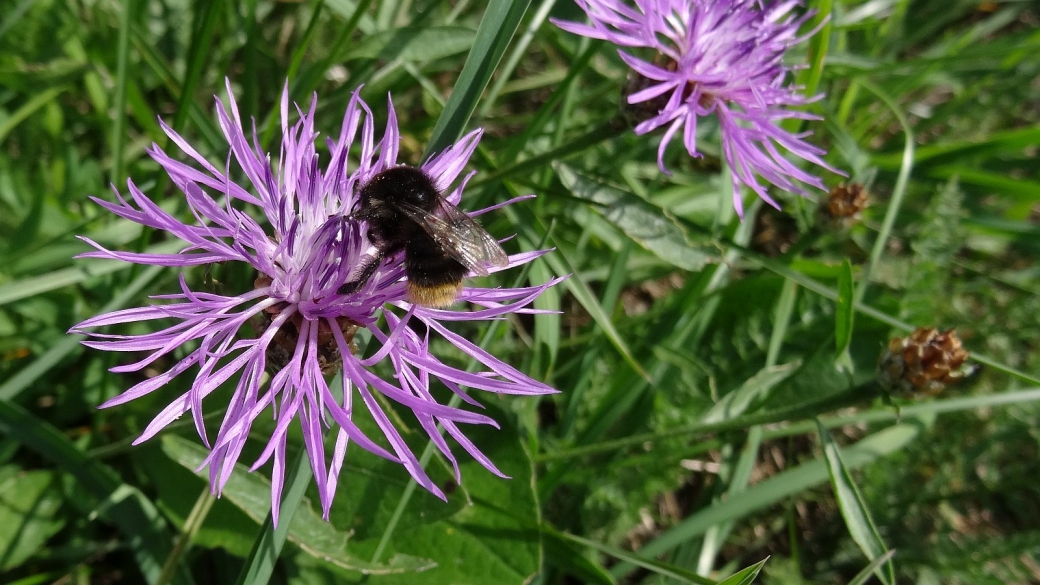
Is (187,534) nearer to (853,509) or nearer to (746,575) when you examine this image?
(746,575)

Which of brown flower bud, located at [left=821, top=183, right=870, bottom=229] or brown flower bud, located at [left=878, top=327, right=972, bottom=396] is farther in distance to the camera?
brown flower bud, located at [left=821, top=183, right=870, bottom=229]

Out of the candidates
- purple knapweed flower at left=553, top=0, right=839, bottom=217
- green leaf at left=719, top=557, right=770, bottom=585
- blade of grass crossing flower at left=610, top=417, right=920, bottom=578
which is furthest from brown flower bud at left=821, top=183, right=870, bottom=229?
green leaf at left=719, top=557, right=770, bottom=585

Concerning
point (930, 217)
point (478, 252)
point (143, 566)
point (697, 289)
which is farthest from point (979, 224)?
point (143, 566)

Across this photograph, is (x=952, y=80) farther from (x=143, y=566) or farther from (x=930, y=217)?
(x=143, y=566)

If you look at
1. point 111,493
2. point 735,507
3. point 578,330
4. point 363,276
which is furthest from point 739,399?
point 111,493

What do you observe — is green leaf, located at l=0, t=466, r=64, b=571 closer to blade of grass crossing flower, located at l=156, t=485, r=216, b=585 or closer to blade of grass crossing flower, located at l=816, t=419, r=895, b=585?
blade of grass crossing flower, located at l=156, t=485, r=216, b=585

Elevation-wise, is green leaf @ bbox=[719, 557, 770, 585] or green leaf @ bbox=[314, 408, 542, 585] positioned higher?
green leaf @ bbox=[719, 557, 770, 585]
